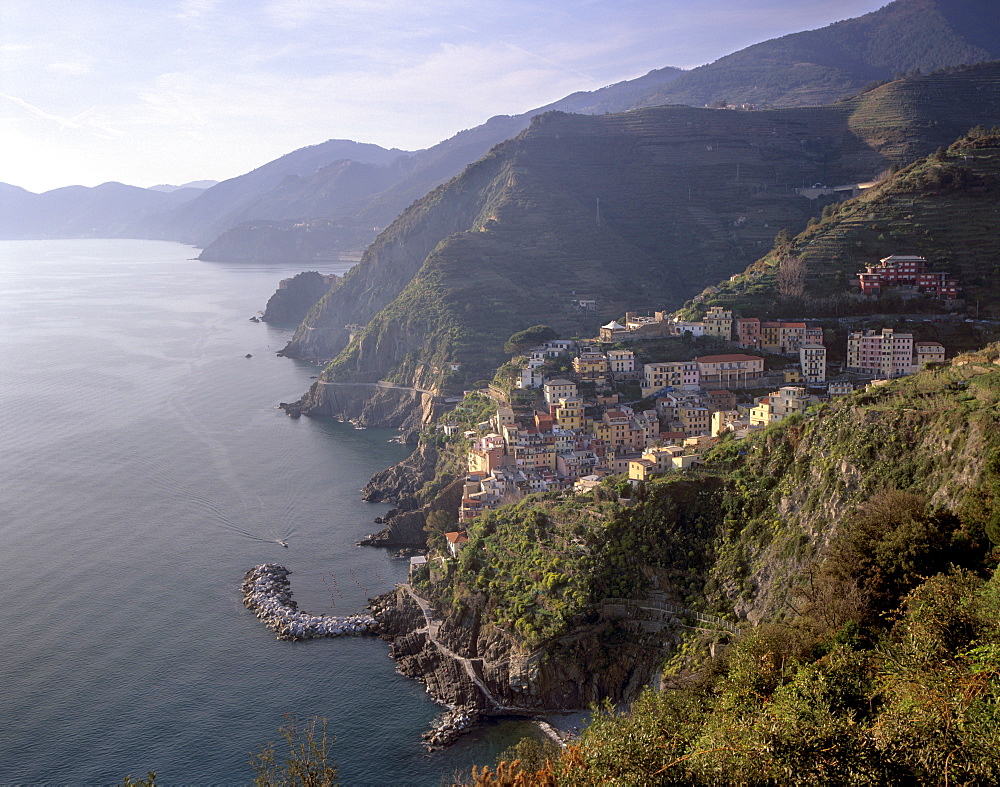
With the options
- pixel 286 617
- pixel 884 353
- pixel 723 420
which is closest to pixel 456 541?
pixel 286 617

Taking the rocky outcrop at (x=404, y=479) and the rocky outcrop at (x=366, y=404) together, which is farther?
the rocky outcrop at (x=366, y=404)

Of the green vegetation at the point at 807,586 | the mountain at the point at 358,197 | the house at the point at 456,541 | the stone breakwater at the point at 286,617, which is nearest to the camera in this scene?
the green vegetation at the point at 807,586

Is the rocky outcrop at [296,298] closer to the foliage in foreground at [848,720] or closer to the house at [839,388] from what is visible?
the house at [839,388]

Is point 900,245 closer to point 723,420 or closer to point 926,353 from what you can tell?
point 926,353

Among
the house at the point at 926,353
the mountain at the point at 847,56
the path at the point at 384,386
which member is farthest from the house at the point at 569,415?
the mountain at the point at 847,56

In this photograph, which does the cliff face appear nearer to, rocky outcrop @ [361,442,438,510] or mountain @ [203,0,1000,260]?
rocky outcrop @ [361,442,438,510]
